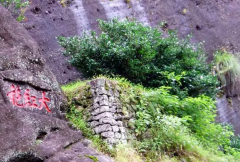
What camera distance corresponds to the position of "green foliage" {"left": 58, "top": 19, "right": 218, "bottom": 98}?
689cm

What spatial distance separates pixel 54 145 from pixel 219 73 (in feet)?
25.7

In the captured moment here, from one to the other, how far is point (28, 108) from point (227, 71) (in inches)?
320

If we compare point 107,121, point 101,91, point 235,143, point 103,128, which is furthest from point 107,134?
point 235,143

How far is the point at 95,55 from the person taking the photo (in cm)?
722

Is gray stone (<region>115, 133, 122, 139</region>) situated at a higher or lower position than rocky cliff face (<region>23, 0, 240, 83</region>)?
lower

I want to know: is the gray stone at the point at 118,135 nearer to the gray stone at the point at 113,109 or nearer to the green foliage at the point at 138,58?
the gray stone at the point at 113,109

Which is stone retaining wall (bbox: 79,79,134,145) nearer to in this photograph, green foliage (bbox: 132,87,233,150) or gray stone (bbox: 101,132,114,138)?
gray stone (bbox: 101,132,114,138)

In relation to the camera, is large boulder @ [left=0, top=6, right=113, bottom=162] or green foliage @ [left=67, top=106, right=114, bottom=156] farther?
green foliage @ [left=67, top=106, right=114, bottom=156]

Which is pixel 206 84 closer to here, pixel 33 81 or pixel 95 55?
pixel 95 55

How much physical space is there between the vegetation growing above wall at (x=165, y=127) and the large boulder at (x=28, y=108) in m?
0.59

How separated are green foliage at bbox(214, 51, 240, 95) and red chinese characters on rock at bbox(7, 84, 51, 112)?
7.49 metres

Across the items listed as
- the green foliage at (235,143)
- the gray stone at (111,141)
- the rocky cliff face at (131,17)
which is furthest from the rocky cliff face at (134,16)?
the gray stone at (111,141)

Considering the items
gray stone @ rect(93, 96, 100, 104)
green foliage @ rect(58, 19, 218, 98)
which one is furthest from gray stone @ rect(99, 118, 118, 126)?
green foliage @ rect(58, 19, 218, 98)

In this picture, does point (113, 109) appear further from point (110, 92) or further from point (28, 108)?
point (28, 108)
